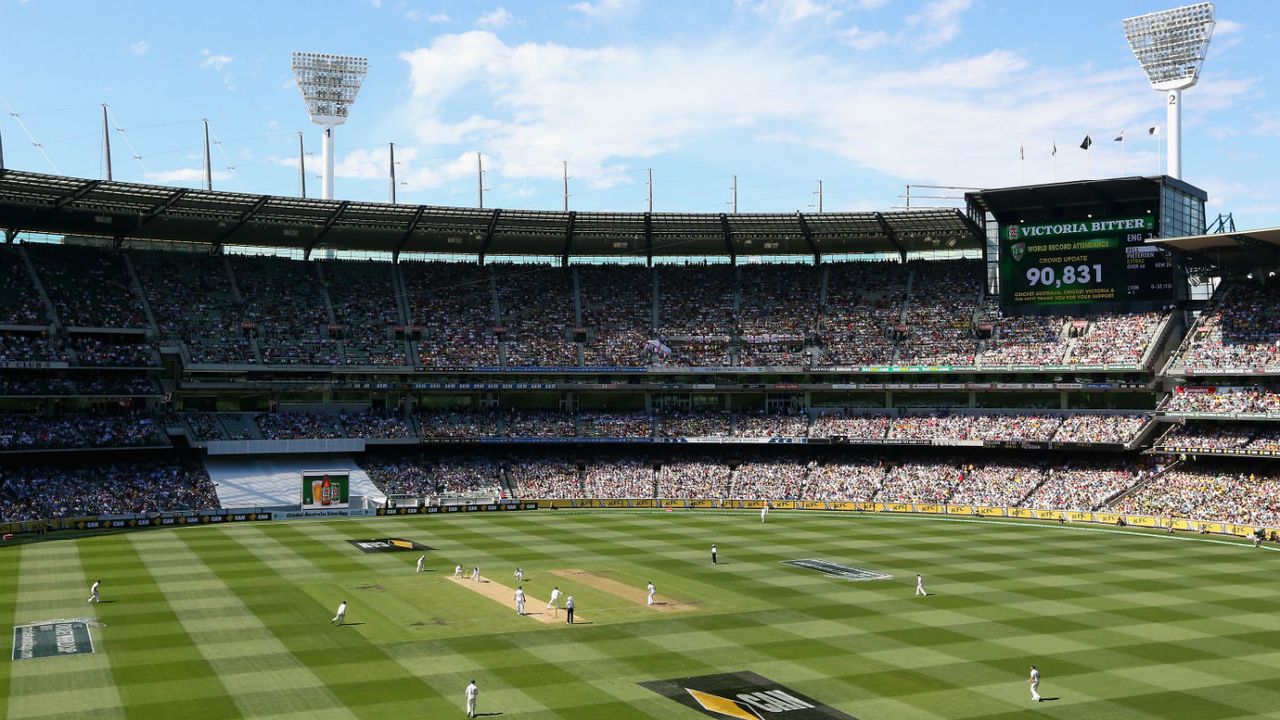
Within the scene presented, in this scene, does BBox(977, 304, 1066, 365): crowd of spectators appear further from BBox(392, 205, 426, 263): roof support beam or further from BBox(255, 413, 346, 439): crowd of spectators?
BBox(255, 413, 346, 439): crowd of spectators

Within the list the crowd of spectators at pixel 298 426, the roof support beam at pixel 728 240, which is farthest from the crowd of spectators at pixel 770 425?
the crowd of spectators at pixel 298 426

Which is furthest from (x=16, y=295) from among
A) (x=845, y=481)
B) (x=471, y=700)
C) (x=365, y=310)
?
(x=471, y=700)

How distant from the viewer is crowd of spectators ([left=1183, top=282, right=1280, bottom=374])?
67.4 metres

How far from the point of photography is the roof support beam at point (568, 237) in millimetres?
80850

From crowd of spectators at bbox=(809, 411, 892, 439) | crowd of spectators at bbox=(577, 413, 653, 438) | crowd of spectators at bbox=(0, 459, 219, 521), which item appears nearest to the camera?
crowd of spectators at bbox=(0, 459, 219, 521)

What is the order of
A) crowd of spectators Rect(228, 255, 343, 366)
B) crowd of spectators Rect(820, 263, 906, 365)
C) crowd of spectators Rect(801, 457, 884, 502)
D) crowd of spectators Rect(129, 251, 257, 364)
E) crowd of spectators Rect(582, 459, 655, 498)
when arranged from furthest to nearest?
crowd of spectators Rect(820, 263, 906, 365)
crowd of spectators Rect(228, 255, 343, 366)
crowd of spectators Rect(582, 459, 655, 498)
crowd of spectators Rect(801, 457, 884, 502)
crowd of spectators Rect(129, 251, 257, 364)

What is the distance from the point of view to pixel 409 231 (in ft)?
274

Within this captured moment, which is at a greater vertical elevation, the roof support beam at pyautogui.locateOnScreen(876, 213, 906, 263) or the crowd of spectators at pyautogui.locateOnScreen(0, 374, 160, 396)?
the roof support beam at pyautogui.locateOnScreen(876, 213, 906, 263)

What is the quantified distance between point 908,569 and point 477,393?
4415cm

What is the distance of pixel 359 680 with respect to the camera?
100ft

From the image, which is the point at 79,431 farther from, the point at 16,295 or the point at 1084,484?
the point at 1084,484

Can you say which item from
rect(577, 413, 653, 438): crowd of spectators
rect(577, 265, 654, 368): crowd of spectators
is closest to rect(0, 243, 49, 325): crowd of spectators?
rect(577, 413, 653, 438): crowd of spectators

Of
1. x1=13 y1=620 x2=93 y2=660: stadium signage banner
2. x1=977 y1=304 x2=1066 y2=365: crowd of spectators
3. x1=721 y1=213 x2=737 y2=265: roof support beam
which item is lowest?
x1=13 y1=620 x2=93 y2=660: stadium signage banner

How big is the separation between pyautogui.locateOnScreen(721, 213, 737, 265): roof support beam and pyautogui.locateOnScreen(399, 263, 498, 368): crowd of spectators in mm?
19773
